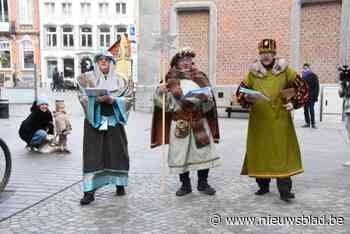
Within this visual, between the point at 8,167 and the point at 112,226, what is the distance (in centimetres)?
194

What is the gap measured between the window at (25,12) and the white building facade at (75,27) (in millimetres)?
1171

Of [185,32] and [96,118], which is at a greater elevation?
[185,32]

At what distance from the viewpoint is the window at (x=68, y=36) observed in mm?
49188

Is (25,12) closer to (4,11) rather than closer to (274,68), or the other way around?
(4,11)

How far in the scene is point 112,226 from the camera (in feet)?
14.8

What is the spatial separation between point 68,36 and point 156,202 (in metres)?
46.6

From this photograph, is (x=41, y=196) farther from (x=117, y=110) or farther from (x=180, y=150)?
(x=180, y=150)

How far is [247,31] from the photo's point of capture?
1511cm

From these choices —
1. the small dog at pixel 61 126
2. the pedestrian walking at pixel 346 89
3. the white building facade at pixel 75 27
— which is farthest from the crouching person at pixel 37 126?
the white building facade at pixel 75 27

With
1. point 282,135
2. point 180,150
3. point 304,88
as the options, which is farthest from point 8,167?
point 304,88

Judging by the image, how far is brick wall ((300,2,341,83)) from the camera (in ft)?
46.6

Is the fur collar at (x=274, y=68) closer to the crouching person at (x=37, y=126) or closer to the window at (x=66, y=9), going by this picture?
the crouching person at (x=37, y=126)
